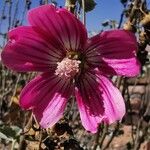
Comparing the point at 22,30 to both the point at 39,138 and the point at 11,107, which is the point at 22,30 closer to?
the point at 39,138

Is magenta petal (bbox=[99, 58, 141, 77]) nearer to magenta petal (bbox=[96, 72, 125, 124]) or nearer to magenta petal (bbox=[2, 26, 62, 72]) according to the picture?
magenta petal (bbox=[96, 72, 125, 124])

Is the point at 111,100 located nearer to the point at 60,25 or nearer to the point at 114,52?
the point at 114,52

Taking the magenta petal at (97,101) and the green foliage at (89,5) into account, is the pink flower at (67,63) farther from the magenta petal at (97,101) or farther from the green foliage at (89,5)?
the green foliage at (89,5)

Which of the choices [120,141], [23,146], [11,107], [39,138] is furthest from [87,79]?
[120,141]

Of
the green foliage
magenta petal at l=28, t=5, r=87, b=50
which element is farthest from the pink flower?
the green foliage

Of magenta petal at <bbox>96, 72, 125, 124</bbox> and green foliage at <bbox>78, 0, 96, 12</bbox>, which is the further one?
green foliage at <bbox>78, 0, 96, 12</bbox>

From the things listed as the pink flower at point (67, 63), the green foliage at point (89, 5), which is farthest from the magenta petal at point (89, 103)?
the green foliage at point (89, 5)
